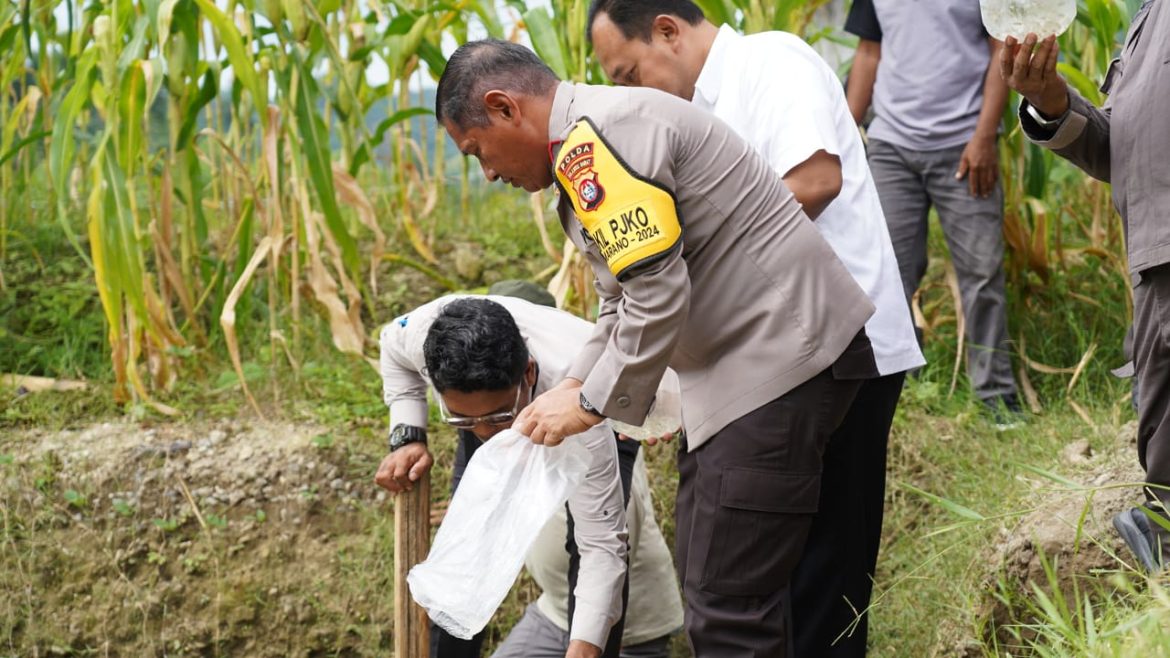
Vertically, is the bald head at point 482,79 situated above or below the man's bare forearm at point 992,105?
above

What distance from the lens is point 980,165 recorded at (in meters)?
3.34

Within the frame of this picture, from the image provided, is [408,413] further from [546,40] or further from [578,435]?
[546,40]

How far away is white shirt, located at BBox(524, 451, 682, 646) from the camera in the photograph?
2805mm

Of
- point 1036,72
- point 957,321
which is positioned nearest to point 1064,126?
point 1036,72

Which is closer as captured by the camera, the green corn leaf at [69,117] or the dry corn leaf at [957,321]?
the green corn leaf at [69,117]

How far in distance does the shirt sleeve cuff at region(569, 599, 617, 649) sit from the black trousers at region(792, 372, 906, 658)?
0.34 m

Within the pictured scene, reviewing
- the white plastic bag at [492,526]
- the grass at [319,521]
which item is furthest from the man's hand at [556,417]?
the grass at [319,521]

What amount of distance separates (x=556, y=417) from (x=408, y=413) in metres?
0.74

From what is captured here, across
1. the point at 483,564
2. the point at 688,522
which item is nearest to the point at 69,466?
the point at 483,564

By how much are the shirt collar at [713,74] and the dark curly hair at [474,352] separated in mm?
574

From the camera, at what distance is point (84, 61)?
3479 mm

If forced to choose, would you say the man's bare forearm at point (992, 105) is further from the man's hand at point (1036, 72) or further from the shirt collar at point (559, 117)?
the shirt collar at point (559, 117)

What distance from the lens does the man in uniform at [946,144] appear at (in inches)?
133

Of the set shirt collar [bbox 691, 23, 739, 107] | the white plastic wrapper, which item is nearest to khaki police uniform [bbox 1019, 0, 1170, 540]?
the white plastic wrapper
